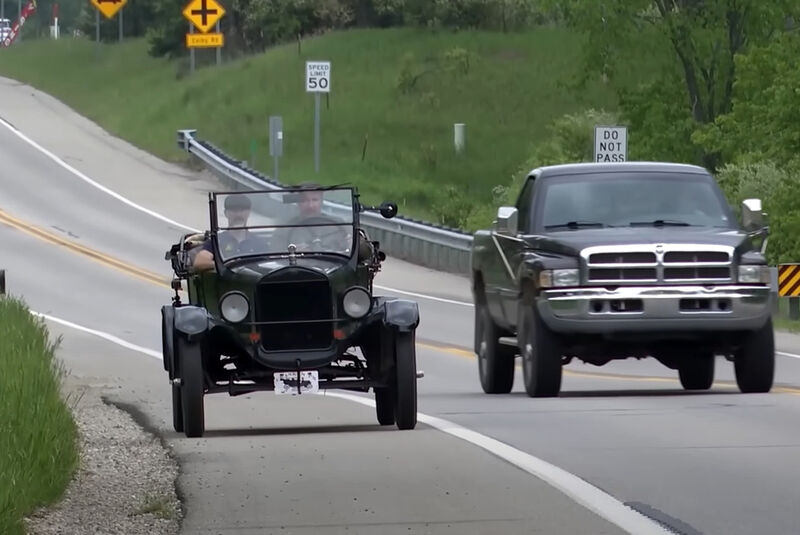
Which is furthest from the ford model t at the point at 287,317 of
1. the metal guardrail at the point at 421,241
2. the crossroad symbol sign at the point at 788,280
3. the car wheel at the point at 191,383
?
the metal guardrail at the point at 421,241

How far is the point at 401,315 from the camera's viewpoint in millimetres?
14461

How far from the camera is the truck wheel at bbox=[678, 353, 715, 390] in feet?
60.2

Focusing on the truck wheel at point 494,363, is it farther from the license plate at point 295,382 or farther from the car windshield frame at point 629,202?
the license plate at point 295,382

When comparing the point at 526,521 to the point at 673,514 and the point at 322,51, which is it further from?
the point at 322,51

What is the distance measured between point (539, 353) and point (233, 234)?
299cm

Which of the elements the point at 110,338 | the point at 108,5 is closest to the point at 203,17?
the point at 108,5

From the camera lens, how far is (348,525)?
32.1ft

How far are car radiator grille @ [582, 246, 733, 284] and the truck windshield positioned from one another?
0.67 m

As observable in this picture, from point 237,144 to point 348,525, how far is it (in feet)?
163

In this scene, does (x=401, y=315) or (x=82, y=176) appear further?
(x=82, y=176)

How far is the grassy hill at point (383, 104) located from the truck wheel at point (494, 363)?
30342mm

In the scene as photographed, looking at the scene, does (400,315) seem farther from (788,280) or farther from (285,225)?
(788,280)

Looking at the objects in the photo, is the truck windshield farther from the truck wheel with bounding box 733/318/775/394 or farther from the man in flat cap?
the man in flat cap

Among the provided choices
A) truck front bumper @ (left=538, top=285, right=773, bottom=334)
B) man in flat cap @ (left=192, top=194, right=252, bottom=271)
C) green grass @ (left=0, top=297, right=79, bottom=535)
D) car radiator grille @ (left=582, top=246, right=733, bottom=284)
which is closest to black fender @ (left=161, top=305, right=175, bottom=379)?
man in flat cap @ (left=192, top=194, right=252, bottom=271)
